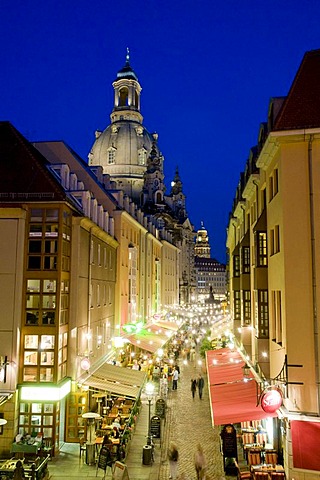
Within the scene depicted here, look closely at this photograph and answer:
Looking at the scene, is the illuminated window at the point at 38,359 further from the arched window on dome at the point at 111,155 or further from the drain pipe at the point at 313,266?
the arched window on dome at the point at 111,155

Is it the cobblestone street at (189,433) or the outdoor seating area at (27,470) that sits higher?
the outdoor seating area at (27,470)

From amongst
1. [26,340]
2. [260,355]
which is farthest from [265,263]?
[26,340]

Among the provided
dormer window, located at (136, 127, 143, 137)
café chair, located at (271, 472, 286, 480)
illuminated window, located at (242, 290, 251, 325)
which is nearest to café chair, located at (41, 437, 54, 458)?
café chair, located at (271, 472, 286, 480)

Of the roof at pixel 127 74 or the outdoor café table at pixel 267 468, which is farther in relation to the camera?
the roof at pixel 127 74

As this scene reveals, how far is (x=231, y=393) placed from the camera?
2050 cm

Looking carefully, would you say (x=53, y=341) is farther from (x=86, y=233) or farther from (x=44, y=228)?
(x=86, y=233)

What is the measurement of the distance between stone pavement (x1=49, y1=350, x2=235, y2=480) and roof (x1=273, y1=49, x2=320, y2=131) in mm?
12630

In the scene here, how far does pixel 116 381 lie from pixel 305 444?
1242cm

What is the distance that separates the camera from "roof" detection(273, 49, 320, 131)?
15828 mm

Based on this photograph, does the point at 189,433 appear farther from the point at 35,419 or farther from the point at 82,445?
the point at 35,419

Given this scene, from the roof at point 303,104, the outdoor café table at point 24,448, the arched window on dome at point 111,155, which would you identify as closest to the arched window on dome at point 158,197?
the arched window on dome at point 111,155

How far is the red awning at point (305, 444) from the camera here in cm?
1466

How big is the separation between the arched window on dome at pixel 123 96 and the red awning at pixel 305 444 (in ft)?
334

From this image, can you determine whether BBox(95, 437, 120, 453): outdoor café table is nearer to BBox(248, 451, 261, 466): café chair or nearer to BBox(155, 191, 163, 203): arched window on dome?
BBox(248, 451, 261, 466): café chair
